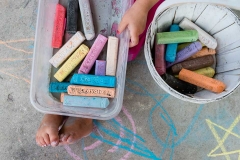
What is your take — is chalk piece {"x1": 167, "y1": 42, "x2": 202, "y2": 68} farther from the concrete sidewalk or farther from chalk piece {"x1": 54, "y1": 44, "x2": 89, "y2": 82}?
chalk piece {"x1": 54, "y1": 44, "x2": 89, "y2": 82}

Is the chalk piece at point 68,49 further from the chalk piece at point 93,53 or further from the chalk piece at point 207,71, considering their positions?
the chalk piece at point 207,71

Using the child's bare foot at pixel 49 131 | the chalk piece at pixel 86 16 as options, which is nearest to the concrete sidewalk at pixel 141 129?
the child's bare foot at pixel 49 131

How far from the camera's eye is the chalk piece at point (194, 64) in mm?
1030

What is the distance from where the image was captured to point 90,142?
1.13 metres

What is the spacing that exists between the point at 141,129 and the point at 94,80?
29cm

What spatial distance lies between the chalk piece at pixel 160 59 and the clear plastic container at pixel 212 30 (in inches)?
1.1

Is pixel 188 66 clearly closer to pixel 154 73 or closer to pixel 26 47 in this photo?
pixel 154 73

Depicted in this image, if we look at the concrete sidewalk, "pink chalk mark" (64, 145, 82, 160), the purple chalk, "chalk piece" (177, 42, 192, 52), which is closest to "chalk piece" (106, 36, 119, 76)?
the purple chalk

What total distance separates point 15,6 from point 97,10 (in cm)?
35

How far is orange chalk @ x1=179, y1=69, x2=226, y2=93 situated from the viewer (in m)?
0.96

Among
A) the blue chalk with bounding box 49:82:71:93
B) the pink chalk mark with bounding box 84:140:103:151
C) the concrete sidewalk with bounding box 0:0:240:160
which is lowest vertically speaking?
the pink chalk mark with bounding box 84:140:103:151

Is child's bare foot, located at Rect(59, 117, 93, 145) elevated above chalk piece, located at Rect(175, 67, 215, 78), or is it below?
below

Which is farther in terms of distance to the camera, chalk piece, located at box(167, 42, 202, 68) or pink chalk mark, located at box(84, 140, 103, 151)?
pink chalk mark, located at box(84, 140, 103, 151)

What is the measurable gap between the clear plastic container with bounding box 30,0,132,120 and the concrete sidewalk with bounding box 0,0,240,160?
14cm
